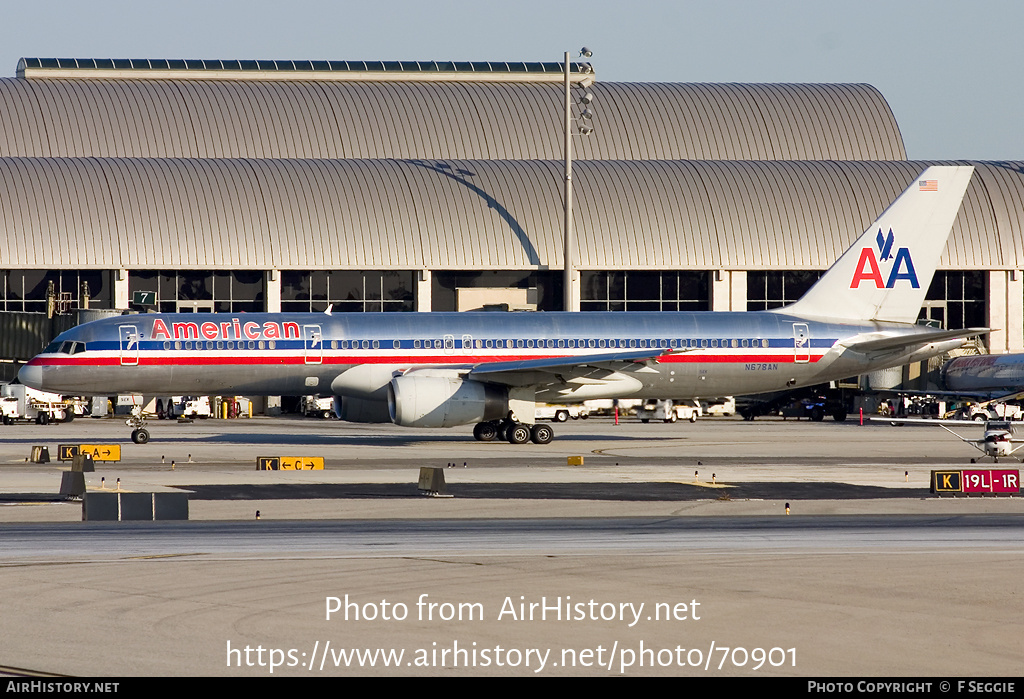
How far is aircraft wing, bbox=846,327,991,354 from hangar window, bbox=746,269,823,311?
98.0 feet

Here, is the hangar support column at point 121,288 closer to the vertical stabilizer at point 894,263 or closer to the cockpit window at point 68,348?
the cockpit window at point 68,348

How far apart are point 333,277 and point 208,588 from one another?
193 ft

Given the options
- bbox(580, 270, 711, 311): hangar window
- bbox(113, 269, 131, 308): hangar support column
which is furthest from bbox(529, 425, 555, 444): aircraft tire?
bbox(113, 269, 131, 308): hangar support column

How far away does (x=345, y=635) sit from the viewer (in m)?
12.8

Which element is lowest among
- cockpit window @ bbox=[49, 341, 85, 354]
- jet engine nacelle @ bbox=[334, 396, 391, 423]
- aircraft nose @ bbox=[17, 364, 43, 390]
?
jet engine nacelle @ bbox=[334, 396, 391, 423]

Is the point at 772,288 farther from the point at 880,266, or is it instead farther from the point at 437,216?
the point at 880,266

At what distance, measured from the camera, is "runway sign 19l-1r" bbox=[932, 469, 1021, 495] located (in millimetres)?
27391

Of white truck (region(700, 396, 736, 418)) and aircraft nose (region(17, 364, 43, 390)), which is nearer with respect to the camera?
aircraft nose (region(17, 364, 43, 390))

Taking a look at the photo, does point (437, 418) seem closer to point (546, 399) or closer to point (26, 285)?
point (546, 399)

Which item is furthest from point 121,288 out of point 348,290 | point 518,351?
point 518,351

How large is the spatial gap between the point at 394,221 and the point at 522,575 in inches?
2281

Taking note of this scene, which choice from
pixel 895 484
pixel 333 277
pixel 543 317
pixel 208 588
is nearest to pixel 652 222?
pixel 333 277

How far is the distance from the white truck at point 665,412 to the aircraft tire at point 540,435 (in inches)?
860

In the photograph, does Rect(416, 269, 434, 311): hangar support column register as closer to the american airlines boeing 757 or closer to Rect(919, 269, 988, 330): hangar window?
the american airlines boeing 757
